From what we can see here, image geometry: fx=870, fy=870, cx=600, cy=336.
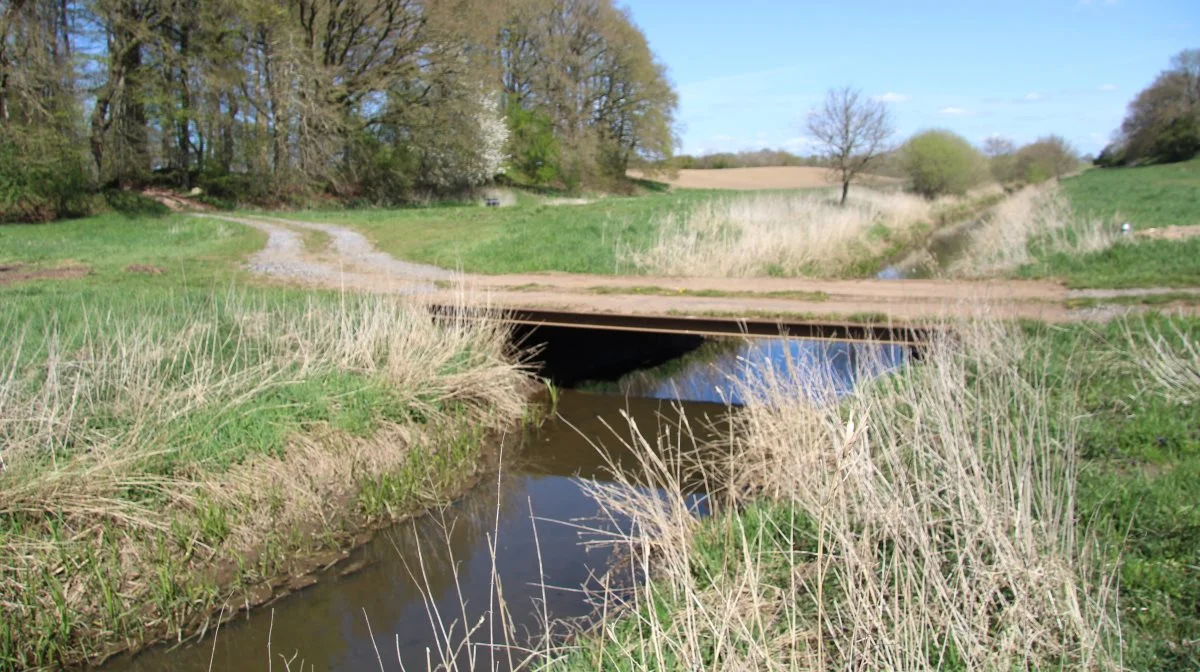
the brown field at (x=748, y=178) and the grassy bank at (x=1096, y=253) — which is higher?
the brown field at (x=748, y=178)

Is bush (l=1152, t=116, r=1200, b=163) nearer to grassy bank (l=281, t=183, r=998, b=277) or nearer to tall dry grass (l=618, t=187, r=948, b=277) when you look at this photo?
grassy bank (l=281, t=183, r=998, b=277)

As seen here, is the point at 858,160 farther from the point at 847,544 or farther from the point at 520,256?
the point at 847,544

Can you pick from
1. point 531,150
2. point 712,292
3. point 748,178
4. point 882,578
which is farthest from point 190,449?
point 748,178

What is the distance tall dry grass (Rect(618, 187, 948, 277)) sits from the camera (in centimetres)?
1475

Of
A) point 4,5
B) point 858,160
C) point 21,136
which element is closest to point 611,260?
point 21,136

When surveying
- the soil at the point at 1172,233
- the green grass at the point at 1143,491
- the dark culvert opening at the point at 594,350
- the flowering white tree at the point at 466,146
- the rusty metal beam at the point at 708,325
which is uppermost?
the flowering white tree at the point at 466,146

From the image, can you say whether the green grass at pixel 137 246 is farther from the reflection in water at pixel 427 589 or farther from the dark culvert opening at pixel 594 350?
the reflection in water at pixel 427 589

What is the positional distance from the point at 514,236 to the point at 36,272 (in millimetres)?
8846

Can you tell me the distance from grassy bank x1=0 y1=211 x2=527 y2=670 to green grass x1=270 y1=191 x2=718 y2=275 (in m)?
5.01

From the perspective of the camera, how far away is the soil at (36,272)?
12.6 meters

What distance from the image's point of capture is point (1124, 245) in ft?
47.8

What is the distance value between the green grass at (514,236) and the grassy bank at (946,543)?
884cm

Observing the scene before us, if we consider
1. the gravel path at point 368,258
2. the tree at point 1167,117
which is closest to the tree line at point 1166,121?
the tree at point 1167,117

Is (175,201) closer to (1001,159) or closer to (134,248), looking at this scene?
(134,248)
